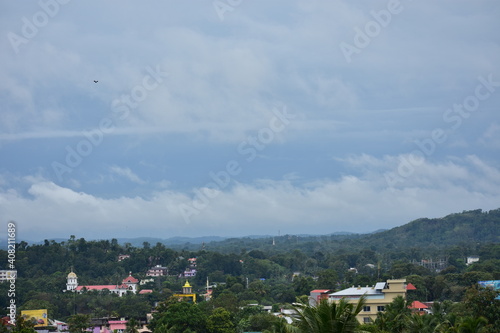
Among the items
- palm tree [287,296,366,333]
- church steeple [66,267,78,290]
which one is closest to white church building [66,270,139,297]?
church steeple [66,267,78,290]

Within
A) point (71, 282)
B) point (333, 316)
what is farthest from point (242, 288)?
point (333, 316)

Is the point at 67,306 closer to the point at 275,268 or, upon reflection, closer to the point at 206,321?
the point at 206,321

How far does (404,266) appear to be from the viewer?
9181cm

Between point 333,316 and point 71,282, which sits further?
point 71,282

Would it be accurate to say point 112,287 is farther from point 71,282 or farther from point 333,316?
point 333,316

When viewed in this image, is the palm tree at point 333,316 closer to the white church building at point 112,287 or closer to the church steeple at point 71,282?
the white church building at point 112,287

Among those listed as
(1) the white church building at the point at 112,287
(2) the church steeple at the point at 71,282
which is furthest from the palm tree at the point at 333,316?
(2) the church steeple at the point at 71,282

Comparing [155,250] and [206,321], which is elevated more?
[155,250]

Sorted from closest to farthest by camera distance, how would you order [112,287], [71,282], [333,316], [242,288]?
[333,316]
[242,288]
[71,282]
[112,287]

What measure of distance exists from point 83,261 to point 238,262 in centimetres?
2712

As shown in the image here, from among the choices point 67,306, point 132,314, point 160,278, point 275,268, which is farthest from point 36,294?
point 275,268

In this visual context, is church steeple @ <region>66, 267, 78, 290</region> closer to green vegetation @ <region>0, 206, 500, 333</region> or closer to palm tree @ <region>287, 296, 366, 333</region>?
green vegetation @ <region>0, 206, 500, 333</region>

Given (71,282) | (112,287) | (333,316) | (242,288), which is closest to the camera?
(333,316)

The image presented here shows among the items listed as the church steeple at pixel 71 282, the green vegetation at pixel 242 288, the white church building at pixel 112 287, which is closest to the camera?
the green vegetation at pixel 242 288
